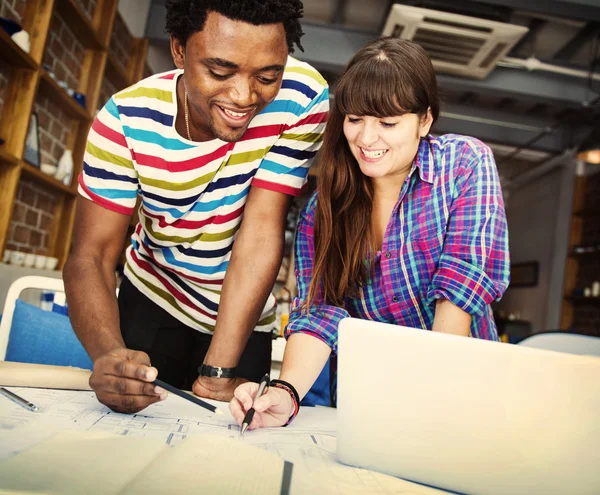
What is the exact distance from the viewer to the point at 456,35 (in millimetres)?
4617

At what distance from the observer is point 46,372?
1.02 meters

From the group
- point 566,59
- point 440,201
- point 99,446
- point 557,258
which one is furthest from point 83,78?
point 557,258

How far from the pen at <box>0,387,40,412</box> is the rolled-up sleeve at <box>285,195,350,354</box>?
0.54 meters

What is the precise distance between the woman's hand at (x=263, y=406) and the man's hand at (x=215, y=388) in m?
0.18

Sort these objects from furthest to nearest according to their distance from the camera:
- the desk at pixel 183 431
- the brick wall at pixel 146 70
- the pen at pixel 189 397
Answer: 1. the brick wall at pixel 146 70
2. the pen at pixel 189 397
3. the desk at pixel 183 431

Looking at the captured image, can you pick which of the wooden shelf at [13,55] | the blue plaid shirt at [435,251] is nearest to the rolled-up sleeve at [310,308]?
the blue plaid shirt at [435,251]

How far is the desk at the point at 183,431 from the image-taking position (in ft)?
2.12

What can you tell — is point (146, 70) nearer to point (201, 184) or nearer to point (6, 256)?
point (6, 256)

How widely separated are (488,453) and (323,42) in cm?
515

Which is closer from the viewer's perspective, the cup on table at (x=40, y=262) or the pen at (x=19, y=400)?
the pen at (x=19, y=400)

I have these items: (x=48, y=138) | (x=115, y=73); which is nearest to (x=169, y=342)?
(x=48, y=138)

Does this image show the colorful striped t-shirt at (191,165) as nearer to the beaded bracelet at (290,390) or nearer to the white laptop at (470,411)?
the beaded bracelet at (290,390)

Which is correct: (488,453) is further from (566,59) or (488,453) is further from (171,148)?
(566,59)

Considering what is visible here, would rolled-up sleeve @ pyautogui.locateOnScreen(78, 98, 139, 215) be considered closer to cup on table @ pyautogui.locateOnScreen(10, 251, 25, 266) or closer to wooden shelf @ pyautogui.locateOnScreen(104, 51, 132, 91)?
cup on table @ pyautogui.locateOnScreen(10, 251, 25, 266)
